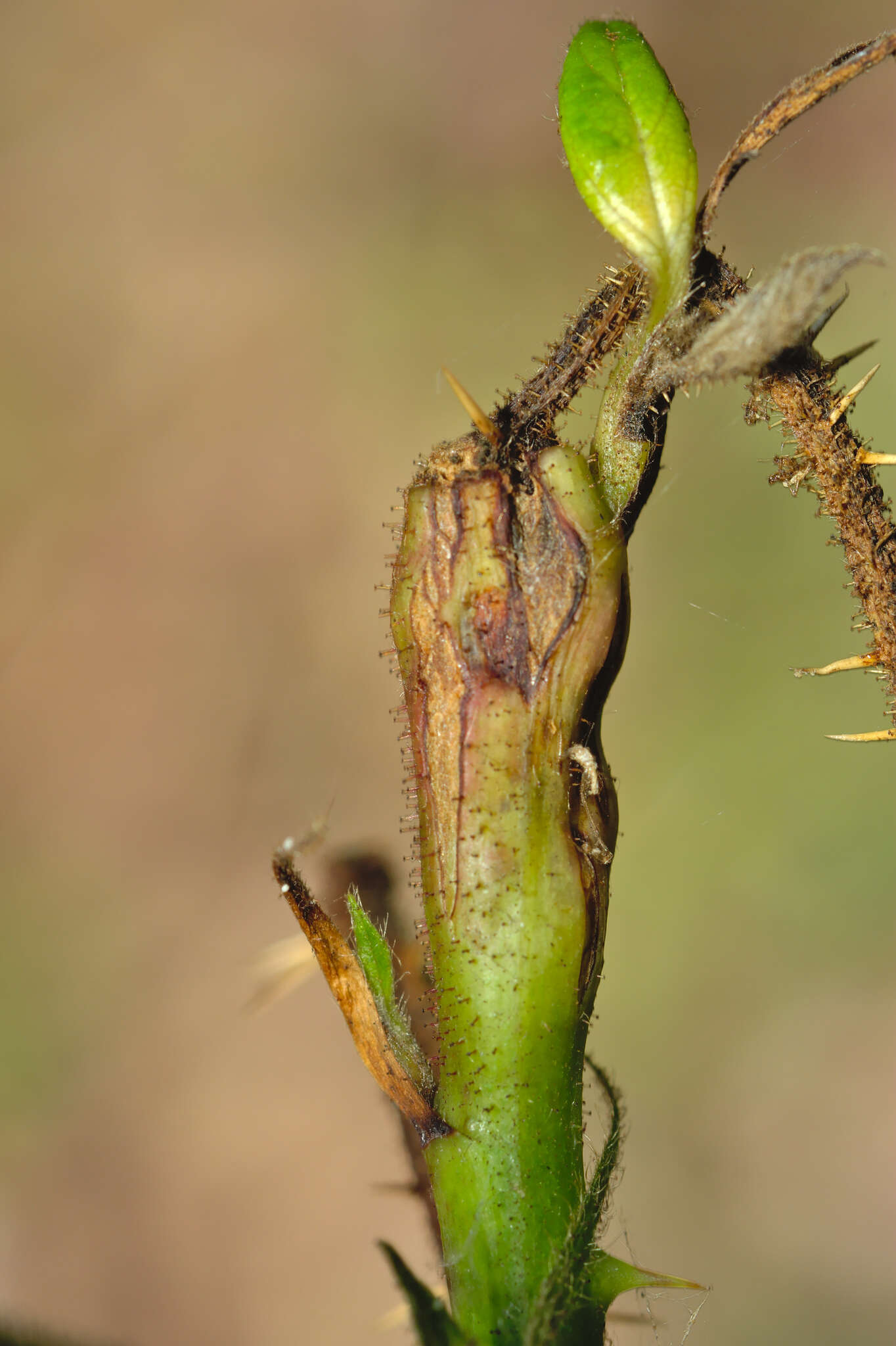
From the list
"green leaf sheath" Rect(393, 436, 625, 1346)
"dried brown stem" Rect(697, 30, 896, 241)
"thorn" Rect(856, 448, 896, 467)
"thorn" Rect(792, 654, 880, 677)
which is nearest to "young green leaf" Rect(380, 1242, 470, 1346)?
"green leaf sheath" Rect(393, 436, 625, 1346)

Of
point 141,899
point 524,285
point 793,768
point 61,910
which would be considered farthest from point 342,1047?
point 524,285

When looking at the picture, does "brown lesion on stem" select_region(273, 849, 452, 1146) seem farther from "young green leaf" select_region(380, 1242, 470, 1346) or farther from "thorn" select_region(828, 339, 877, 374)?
"thorn" select_region(828, 339, 877, 374)

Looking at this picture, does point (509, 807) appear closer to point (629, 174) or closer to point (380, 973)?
A: point (380, 973)

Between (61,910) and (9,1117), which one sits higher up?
(61,910)

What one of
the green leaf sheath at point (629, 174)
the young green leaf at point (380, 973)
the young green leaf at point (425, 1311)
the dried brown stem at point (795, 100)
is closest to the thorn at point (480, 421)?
the green leaf sheath at point (629, 174)

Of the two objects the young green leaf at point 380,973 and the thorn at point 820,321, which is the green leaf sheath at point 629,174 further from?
the young green leaf at point 380,973

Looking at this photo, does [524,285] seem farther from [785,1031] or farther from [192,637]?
[785,1031]
